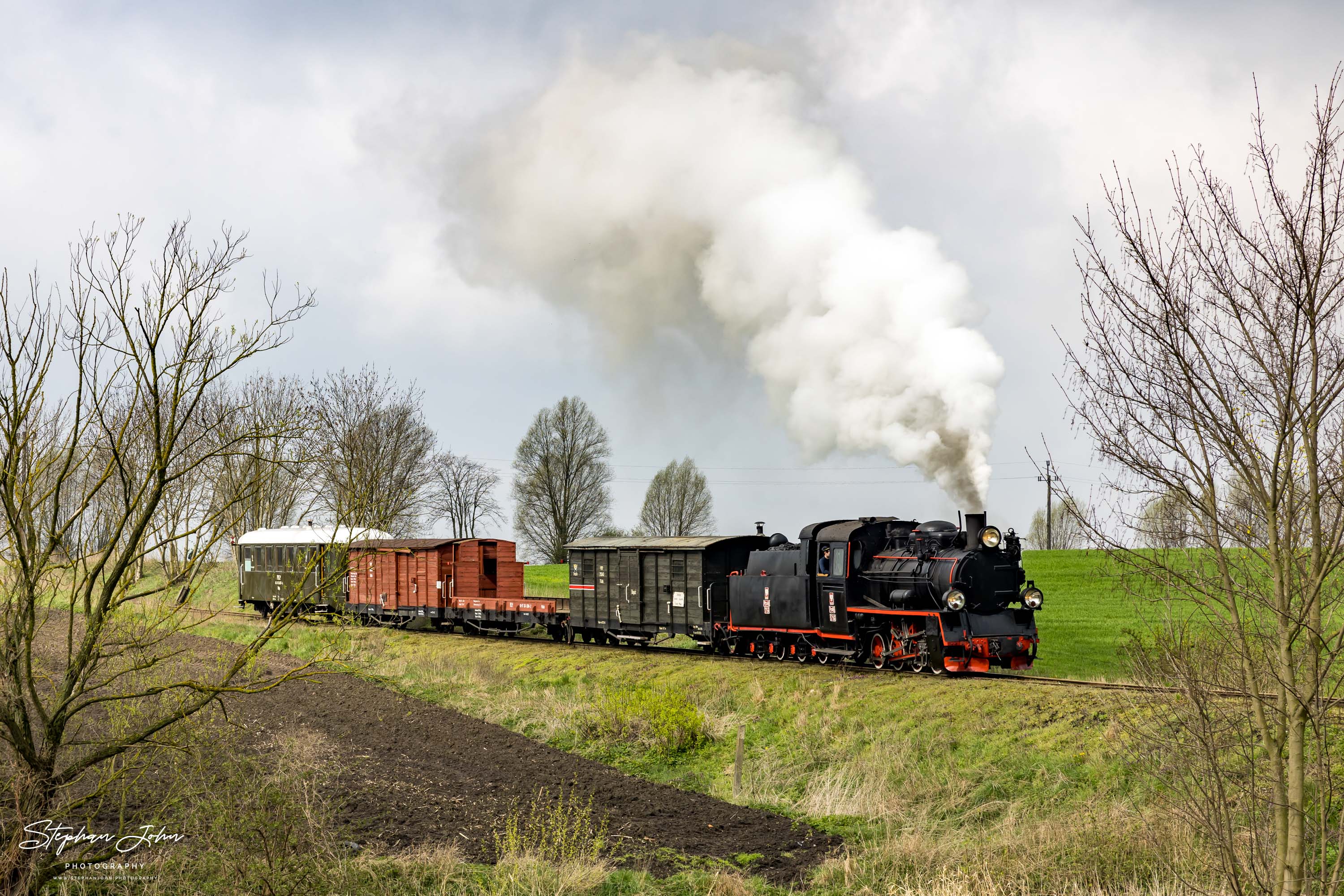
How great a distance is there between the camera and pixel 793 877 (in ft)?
33.8

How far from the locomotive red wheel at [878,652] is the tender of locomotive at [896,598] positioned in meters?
0.02

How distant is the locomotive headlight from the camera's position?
17281 mm

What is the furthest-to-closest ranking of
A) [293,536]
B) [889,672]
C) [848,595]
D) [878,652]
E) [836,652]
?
[293,536], [836,652], [878,652], [848,595], [889,672]

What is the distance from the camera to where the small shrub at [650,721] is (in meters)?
16.4

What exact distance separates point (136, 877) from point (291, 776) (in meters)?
3.13

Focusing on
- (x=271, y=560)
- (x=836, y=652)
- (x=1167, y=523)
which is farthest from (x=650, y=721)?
(x=271, y=560)

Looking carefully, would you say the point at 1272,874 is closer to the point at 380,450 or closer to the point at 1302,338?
the point at 1302,338

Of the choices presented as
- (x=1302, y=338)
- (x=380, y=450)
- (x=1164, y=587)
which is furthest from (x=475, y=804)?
(x=380, y=450)

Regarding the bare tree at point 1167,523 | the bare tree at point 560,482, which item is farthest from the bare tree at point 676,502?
the bare tree at point 1167,523

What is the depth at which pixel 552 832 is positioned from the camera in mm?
11492

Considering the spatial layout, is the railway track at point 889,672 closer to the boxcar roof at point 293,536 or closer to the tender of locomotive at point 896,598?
the tender of locomotive at point 896,598

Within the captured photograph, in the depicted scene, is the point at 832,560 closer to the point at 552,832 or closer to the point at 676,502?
the point at 552,832

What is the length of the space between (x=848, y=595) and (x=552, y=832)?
886 centimetres

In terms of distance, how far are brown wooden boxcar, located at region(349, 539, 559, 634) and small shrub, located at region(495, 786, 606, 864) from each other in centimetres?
1604
